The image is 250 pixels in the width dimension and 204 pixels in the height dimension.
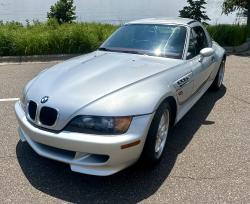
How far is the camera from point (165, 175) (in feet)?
9.26

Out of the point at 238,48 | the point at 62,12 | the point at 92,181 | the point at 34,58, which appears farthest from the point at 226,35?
the point at 92,181

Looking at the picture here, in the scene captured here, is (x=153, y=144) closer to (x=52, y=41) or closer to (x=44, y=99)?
(x=44, y=99)

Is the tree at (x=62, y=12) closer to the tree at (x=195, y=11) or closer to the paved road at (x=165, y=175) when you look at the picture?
the tree at (x=195, y=11)

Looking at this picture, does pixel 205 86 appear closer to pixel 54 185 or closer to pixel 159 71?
pixel 159 71

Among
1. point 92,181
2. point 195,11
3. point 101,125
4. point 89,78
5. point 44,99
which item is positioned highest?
point 195,11

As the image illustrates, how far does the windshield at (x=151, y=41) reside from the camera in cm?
373

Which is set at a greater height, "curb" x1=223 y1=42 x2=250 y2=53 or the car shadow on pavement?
"curb" x1=223 y1=42 x2=250 y2=53

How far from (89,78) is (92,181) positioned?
3.60 ft

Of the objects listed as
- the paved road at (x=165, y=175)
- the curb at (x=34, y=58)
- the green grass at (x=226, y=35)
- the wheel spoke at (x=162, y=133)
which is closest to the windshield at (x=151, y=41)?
the wheel spoke at (x=162, y=133)

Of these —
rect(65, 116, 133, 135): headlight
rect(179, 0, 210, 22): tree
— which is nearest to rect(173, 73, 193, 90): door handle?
rect(65, 116, 133, 135): headlight

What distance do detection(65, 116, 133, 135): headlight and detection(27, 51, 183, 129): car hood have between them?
0.39 feet

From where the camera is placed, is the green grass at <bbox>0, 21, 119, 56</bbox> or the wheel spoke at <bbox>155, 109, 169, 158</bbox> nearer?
the wheel spoke at <bbox>155, 109, 169, 158</bbox>

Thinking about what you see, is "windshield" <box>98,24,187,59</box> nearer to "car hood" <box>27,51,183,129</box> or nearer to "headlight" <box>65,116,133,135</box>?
"car hood" <box>27,51,183,129</box>

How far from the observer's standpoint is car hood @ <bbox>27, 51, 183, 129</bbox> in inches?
100
